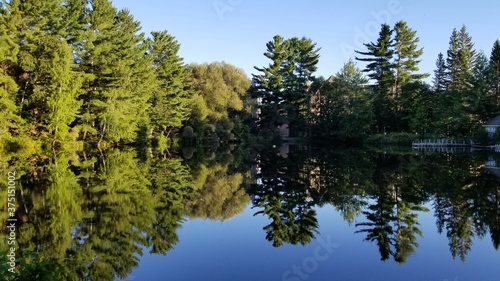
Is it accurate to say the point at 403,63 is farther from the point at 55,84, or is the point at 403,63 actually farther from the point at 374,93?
the point at 55,84

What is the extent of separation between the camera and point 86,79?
1304 inches

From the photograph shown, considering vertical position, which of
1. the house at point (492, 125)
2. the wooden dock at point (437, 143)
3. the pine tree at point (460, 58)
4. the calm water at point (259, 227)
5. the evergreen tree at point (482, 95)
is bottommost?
the calm water at point (259, 227)

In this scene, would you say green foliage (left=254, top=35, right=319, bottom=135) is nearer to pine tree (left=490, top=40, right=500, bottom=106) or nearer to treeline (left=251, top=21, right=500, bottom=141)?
treeline (left=251, top=21, right=500, bottom=141)

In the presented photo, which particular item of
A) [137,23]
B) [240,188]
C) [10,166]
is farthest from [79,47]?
[240,188]

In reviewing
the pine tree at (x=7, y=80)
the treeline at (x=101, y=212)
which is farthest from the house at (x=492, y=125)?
the pine tree at (x=7, y=80)

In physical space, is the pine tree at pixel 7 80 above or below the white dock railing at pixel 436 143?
above

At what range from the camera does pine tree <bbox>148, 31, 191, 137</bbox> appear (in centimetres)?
4556

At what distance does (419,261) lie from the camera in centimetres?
Answer: 820

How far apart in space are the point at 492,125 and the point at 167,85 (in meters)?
39.5

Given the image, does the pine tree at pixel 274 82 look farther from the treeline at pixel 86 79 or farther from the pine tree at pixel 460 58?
the pine tree at pixel 460 58

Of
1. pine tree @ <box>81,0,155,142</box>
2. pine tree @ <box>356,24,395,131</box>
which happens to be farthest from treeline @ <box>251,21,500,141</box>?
pine tree @ <box>81,0,155,142</box>

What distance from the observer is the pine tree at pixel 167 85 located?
149ft

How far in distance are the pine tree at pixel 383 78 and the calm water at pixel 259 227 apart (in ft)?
140

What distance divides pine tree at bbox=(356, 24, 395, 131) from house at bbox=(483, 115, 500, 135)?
1333cm
